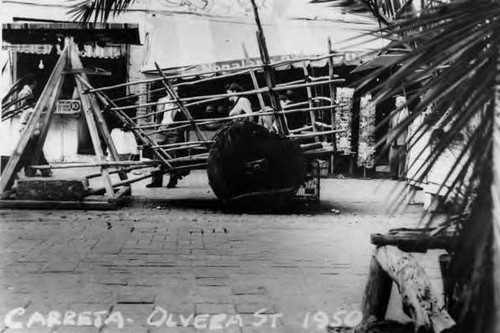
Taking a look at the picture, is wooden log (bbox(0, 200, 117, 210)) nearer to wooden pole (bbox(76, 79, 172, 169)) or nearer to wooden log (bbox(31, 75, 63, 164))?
wooden log (bbox(31, 75, 63, 164))

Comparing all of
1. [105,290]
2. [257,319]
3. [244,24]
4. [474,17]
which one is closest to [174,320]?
[257,319]

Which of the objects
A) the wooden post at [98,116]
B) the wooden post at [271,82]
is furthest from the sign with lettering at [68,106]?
the wooden post at [271,82]

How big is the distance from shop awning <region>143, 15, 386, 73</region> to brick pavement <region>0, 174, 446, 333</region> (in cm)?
116

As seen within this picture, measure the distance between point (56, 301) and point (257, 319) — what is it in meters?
0.75

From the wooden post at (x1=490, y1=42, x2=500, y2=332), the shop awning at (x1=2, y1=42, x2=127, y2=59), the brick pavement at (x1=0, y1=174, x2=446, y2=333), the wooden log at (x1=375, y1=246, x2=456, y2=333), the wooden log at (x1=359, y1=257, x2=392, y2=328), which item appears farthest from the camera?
the shop awning at (x1=2, y1=42, x2=127, y2=59)

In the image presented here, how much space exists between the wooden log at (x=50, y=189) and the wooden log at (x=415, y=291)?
310cm

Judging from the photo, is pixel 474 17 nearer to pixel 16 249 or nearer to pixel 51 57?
pixel 16 249

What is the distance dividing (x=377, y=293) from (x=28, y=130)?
11.0 feet

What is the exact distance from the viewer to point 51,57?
455 cm

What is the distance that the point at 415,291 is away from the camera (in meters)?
1.66

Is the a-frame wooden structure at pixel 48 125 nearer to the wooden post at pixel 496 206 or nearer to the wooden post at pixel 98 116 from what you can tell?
the wooden post at pixel 98 116

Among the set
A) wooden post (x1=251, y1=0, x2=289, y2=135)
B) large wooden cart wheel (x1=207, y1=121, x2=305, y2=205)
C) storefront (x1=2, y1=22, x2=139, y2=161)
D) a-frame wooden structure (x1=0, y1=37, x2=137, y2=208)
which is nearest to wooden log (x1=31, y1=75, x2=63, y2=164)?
a-frame wooden structure (x1=0, y1=37, x2=137, y2=208)

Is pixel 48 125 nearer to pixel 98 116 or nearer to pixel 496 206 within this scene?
pixel 98 116

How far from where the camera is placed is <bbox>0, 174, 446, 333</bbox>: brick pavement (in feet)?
6.70
